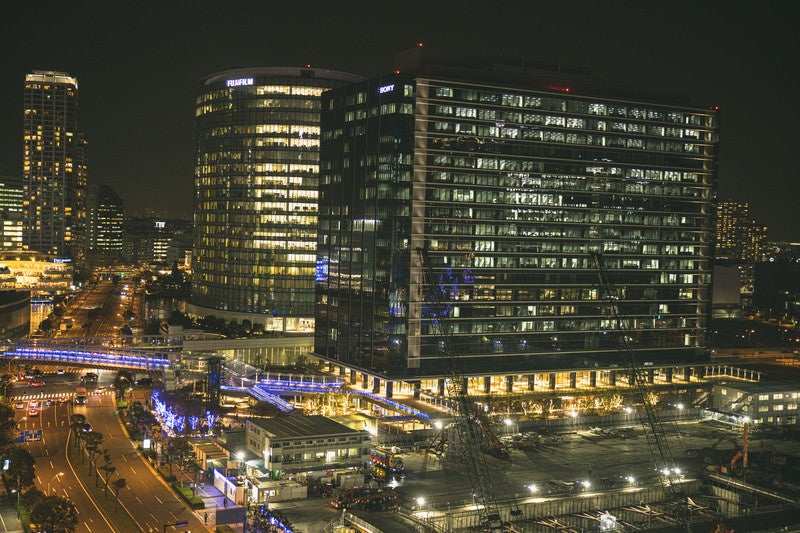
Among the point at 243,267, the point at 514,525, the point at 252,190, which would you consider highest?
the point at 252,190

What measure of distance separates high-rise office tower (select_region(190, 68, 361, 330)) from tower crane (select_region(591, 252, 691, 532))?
55889 millimetres

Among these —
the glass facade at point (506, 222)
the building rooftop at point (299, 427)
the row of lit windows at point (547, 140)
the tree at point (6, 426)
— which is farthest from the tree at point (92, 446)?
the row of lit windows at point (547, 140)

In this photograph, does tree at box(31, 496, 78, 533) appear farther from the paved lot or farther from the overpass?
the overpass

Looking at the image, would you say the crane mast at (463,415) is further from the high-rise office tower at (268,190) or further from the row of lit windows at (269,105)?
the row of lit windows at (269,105)

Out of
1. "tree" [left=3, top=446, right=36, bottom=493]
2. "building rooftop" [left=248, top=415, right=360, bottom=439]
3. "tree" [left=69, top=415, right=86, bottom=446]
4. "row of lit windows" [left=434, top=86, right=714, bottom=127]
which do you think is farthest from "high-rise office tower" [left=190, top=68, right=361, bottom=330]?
"tree" [left=3, top=446, right=36, bottom=493]

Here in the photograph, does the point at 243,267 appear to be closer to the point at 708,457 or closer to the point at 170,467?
the point at 170,467

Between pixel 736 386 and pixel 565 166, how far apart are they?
34.8 meters

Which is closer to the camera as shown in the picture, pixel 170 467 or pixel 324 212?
pixel 170 467

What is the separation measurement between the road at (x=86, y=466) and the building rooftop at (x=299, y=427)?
33.1ft

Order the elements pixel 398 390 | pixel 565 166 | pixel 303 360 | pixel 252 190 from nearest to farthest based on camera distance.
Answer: pixel 398 390 → pixel 565 166 → pixel 303 360 → pixel 252 190

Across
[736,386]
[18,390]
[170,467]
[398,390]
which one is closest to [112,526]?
[170,467]

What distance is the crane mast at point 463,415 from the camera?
66.8 meters

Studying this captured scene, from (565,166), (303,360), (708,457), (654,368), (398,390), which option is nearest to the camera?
(708,457)

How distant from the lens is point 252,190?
148 metres
